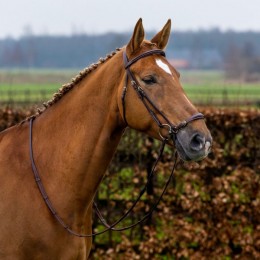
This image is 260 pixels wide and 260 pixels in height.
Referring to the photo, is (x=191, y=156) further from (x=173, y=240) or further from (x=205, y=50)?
(x=205, y=50)

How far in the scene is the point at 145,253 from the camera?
7926mm

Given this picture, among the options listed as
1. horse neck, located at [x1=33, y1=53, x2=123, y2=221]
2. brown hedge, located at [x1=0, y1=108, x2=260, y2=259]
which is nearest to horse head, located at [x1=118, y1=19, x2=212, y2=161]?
horse neck, located at [x1=33, y1=53, x2=123, y2=221]

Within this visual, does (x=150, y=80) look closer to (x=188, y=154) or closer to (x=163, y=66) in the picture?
(x=163, y=66)

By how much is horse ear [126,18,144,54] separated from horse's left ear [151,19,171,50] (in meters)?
0.17

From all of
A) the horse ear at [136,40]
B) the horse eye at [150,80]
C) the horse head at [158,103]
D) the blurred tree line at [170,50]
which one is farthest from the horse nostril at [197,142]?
the blurred tree line at [170,50]

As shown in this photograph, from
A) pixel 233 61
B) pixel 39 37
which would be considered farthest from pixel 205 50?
pixel 39 37

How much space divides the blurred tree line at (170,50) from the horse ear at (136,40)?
1622 inches

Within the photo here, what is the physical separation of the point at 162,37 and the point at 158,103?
588 millimetres

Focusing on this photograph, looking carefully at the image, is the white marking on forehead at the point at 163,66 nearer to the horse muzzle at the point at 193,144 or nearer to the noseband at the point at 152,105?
the noseband at the point at 152,105

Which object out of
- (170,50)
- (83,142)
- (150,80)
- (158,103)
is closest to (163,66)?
(150,80)

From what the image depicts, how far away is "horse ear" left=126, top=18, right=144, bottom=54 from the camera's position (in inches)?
166

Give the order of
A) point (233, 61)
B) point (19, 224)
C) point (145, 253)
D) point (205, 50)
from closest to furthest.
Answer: point (19, 224)
point (145, 253)
point (233, 61)
point (205, 50)

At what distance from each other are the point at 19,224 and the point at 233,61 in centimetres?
5937

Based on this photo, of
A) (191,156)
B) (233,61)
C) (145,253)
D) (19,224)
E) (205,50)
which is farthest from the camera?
(205,50)
